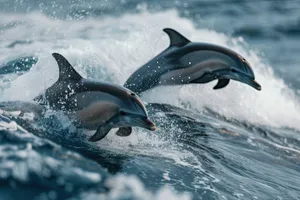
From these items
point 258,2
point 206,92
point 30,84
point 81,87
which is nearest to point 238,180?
point 81,87

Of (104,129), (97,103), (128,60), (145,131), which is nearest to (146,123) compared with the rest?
(104,129)

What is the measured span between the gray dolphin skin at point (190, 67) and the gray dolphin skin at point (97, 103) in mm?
2641

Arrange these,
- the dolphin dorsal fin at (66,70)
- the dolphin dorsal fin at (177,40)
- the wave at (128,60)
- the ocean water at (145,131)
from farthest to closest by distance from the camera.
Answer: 1. the wave at (128,60)
2. the dolphin dorsal fin at (177,40)
3. the dolphin dorsal fin at (66,70)
4. the ocean water at (145,131)

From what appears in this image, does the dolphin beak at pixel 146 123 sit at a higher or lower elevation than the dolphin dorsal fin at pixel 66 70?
lower

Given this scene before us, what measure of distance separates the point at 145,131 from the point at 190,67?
2.09 m

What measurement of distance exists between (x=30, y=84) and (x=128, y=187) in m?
4.61

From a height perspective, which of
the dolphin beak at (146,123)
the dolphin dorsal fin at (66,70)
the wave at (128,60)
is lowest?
the dolphin beak at (146,123)

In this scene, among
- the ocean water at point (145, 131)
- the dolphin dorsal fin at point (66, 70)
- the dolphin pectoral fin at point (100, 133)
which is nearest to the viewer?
the ocean water at point (145, 131)

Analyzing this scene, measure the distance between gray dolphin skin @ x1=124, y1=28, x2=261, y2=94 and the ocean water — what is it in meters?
0.39

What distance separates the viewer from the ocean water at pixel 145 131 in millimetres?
6039

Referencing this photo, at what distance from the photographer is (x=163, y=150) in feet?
27.1

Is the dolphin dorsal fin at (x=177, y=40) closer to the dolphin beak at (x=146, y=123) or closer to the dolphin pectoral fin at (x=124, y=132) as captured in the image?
the dolphin pectoral fin at (x=124, y=132)

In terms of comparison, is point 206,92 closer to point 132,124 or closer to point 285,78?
point 132,124

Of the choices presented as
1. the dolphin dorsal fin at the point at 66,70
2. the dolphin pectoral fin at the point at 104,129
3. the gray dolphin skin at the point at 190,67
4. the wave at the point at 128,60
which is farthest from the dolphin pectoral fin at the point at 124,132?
the gray dolphin skin at the point at 190,67
